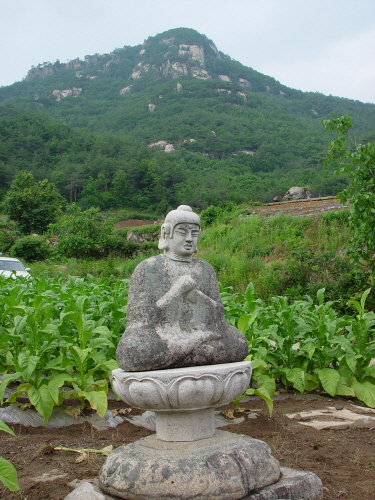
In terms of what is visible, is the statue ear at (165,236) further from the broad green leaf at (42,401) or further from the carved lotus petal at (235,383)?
the broad green leaf at (42,401)

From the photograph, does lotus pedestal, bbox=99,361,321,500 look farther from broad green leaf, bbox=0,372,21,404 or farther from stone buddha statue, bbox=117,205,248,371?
broad green leaf, bbox=0,372,21,404

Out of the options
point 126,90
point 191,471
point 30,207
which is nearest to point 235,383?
point 191,471

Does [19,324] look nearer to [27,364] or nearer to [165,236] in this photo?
[27,364]

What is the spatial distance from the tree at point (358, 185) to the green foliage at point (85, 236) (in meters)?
14.9

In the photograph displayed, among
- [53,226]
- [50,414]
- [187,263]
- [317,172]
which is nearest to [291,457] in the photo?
[187,263]

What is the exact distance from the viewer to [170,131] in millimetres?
74812

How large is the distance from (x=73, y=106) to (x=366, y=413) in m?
99.8

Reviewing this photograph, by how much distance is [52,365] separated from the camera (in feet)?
17.0

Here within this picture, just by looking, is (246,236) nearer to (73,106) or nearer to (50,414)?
(50,414)

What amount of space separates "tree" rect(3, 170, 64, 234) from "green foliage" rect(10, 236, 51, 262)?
6.79 metres

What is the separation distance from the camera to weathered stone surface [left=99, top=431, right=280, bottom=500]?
3122 millimetres

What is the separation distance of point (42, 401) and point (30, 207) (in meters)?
27.4

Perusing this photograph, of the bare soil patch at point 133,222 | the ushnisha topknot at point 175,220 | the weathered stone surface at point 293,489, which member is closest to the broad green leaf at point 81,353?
the ushnisha topknot at point 175,220

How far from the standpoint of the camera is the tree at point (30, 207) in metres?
29.9
